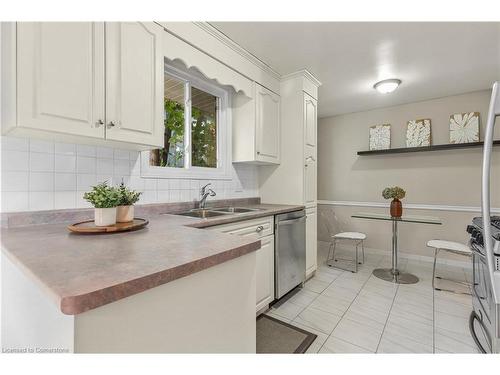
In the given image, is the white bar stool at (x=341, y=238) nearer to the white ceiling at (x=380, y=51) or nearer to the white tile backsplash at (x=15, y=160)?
the white ceiling at (x=380, y=51)

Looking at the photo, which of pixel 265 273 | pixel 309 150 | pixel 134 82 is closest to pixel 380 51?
pixel 309 150

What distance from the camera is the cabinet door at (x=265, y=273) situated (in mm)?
1998

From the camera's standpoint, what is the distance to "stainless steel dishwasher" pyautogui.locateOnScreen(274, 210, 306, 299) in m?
2.21

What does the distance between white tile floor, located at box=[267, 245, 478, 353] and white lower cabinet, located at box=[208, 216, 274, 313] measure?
0.18 metres

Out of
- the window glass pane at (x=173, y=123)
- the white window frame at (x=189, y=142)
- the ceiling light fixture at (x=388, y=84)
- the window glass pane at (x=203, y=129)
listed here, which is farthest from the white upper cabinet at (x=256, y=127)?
the ceiling light fixture at (x=388, y=84)

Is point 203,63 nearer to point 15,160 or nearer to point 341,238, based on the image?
point 15,160

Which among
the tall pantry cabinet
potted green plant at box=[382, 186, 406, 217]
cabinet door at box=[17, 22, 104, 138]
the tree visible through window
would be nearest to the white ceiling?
the tall pantry cabinet

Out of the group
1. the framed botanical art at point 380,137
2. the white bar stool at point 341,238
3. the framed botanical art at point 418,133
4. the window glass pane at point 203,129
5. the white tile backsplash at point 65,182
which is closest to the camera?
the white tile backsplash at point 65,182

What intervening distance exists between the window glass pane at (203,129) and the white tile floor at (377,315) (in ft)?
5.29

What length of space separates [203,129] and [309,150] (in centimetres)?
127

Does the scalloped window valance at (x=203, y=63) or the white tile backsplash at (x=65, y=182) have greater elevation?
the scalloped window valance at (x=203, y=63)
